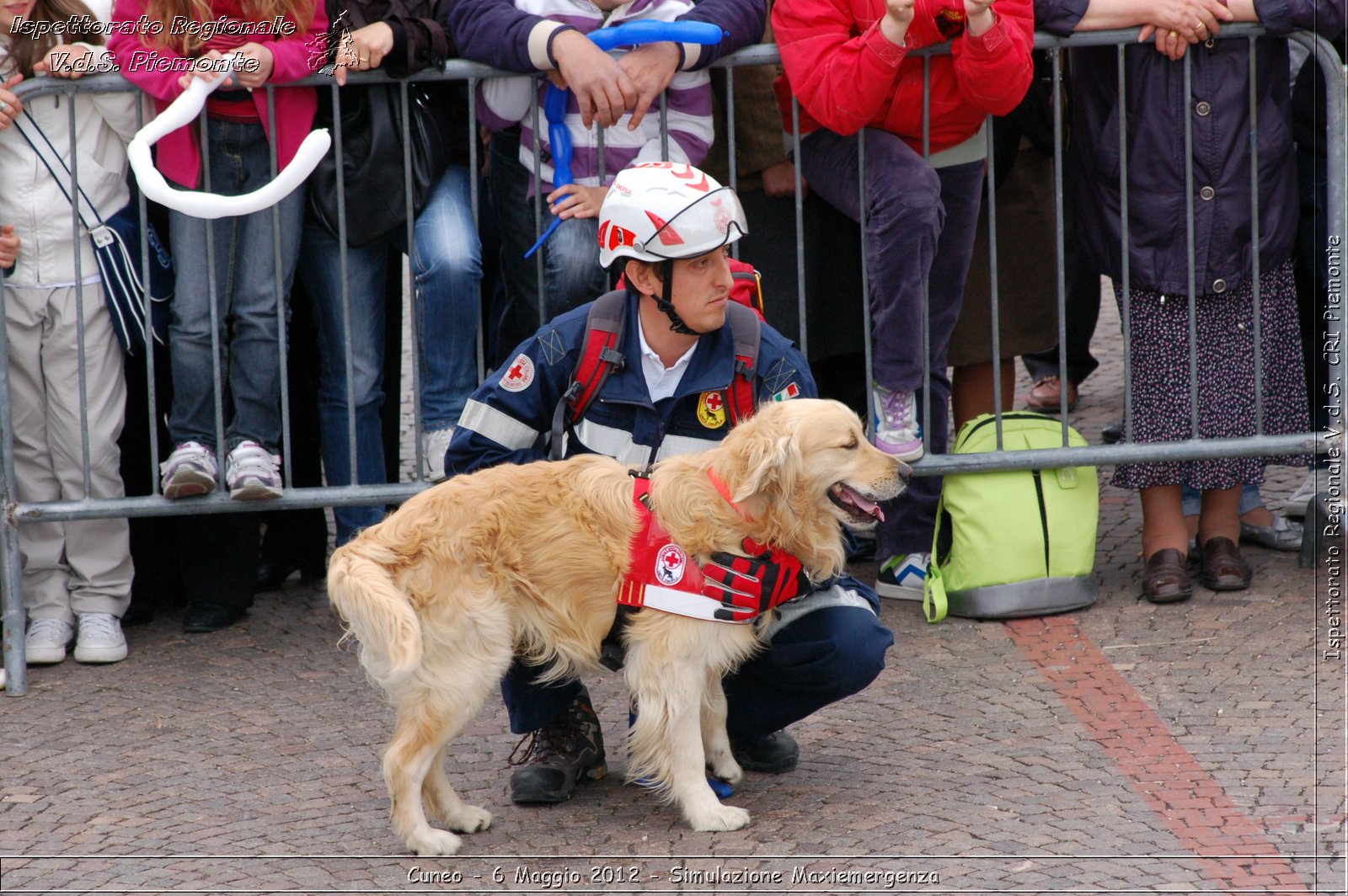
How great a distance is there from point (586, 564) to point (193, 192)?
2.37 metres

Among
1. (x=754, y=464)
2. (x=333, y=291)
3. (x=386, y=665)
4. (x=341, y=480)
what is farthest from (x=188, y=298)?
(x=754, y=464)

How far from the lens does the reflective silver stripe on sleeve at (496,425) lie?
4.75 meters

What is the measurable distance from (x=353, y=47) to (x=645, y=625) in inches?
107

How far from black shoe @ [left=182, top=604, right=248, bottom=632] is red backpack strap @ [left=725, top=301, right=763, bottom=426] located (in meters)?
2.72

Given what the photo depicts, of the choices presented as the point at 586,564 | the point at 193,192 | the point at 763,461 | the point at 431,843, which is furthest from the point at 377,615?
the point at 193,192

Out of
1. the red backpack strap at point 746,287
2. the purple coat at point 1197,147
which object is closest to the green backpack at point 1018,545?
the purple coat at point 1197,147

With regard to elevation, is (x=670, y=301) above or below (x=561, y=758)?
above

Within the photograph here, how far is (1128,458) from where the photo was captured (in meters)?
6.05

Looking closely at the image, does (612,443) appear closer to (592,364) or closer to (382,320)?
(592,364)

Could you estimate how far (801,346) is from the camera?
6.07 metres

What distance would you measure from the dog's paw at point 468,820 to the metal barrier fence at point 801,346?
1.68 meters

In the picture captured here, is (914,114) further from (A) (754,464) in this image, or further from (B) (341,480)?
(B) (341,480)

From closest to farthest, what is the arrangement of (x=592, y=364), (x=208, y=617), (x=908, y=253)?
1. (x=592, y=364)
2. (x=908, y=253)
3. (x=208, y=617)

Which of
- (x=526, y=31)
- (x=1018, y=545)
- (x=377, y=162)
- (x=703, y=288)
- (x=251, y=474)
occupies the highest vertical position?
(x=526, y=31)
